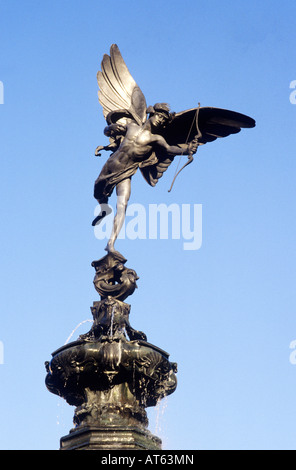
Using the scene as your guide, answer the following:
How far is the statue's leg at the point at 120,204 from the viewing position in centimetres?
1581

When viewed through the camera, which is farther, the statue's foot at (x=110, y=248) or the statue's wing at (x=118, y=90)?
the statue's wing at (x=118, y=90)

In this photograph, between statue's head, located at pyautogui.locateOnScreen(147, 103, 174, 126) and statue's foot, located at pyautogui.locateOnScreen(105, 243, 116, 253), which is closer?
statue's foot, located at pyautogui.locateOnScreen(105, 243, 116, 253)

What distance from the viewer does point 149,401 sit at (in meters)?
14.3

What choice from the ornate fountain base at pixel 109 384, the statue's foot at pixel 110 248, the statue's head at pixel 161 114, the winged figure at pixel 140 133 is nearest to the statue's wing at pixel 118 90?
the winged figure at pixel 140 133

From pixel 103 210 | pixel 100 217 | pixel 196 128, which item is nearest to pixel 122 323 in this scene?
pixel 100 217

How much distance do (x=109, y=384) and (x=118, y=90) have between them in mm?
6319

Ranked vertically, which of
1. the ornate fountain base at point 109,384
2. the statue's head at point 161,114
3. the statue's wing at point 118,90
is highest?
the statue's wing at point 118,90

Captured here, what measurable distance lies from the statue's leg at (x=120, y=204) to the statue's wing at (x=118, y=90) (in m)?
1.36

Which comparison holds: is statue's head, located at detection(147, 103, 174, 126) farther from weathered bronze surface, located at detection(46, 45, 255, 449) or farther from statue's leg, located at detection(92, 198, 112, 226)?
statue's leg, located at detection(92, 198, 112, 226)

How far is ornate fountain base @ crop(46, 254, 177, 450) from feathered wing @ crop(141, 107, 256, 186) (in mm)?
3623

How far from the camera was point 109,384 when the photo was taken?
1381cm

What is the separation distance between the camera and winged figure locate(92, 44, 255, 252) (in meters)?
16.4

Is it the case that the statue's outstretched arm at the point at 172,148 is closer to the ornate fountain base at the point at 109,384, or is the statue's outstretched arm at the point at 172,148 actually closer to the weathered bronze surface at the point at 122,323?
the weathered bronze surface at the point at 122,323

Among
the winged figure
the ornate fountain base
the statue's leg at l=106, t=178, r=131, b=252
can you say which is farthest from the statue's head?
the ornate fountain base
